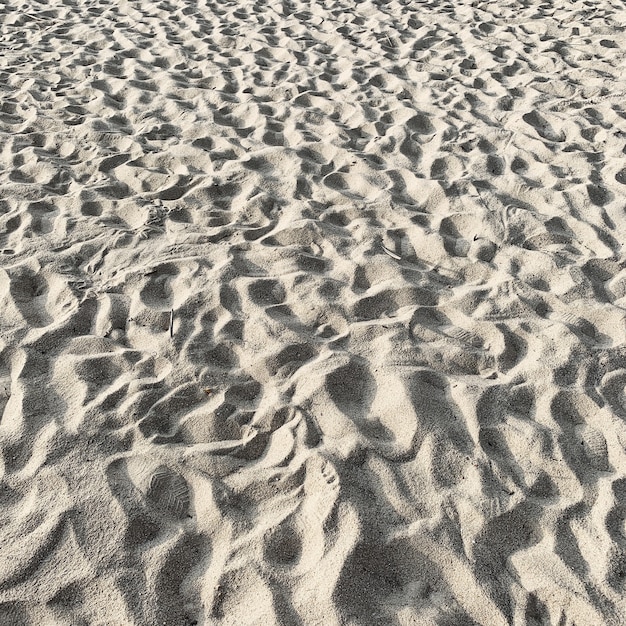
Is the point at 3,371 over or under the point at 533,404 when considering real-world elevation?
under

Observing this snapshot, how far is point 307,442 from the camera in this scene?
2.61m

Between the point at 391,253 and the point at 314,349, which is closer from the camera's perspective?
the point at 314,349

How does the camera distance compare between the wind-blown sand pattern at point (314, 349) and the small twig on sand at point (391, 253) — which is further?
the small twig on sand at point (391, 253)

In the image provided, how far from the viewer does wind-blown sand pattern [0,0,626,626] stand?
221cm

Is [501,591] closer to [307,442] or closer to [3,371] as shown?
[307,442]

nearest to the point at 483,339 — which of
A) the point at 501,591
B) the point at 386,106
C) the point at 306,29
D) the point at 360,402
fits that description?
the point at 360,402

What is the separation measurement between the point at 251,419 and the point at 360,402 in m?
0.48

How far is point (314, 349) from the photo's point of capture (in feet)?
9.93

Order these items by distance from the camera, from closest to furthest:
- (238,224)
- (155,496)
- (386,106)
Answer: (155,496)
(238,224)
(386,106)

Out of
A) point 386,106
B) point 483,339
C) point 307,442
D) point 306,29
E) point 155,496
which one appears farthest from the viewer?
point 306,29

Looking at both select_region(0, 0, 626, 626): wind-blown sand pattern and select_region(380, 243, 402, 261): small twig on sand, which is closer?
select_region(0, 0, 626, 626): wind-blown sand pattern

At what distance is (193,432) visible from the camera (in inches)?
105

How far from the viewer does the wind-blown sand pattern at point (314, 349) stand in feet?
7.23

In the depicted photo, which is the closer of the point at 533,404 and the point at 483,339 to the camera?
the point at 533,404
